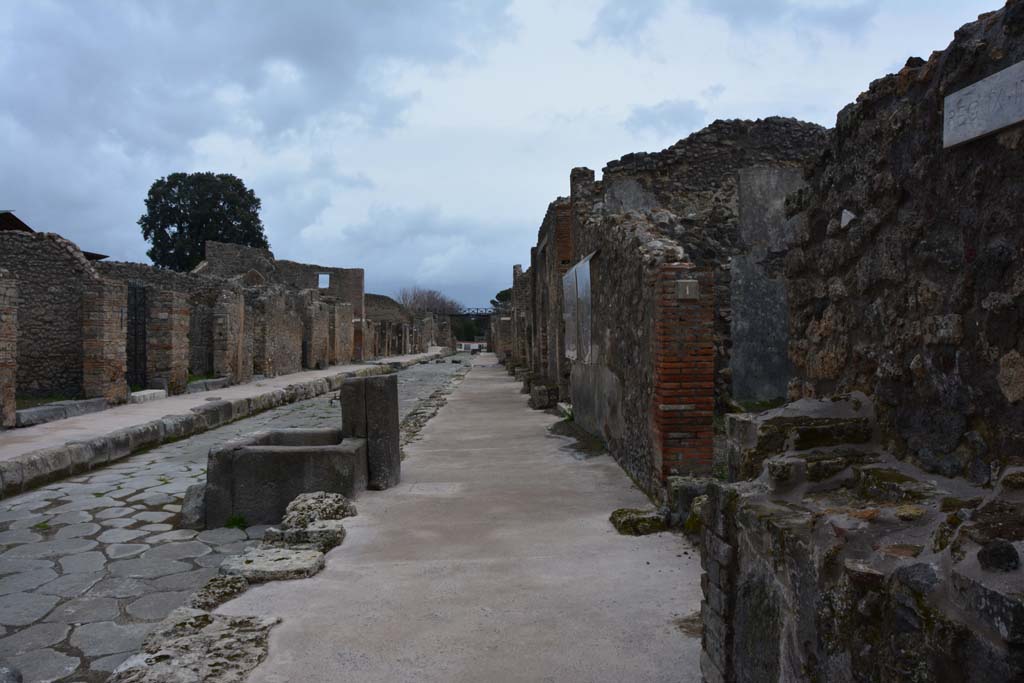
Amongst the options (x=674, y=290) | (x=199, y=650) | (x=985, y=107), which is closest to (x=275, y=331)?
(x=674, y=290)

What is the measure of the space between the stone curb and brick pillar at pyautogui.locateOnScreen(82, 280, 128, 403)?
5.64 feet

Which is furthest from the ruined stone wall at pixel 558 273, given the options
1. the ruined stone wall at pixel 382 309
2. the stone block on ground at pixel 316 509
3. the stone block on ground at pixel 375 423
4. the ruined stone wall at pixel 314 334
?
the ruined stone wall at pixel 382 309

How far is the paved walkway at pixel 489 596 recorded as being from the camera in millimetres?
2752

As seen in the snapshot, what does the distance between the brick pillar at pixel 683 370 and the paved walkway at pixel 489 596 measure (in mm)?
561

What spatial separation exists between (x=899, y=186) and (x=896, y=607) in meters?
1.36

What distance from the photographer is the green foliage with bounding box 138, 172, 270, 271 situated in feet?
141

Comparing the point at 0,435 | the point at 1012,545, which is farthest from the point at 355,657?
the point at 0,435

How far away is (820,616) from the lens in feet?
5.54

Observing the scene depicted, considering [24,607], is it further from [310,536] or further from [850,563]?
[850,563]

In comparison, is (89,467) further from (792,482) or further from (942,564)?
(942,564)

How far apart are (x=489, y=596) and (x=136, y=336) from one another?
13207 millimetres

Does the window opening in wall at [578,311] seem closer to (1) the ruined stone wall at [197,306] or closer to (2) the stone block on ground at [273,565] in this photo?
(2) the stone block on ground at [273,565]

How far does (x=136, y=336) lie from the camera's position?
564 inches

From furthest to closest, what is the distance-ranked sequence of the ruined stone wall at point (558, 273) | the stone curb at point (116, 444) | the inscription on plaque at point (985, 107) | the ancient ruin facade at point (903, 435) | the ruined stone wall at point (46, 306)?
the ruined stone wall at point (46, 306)
the ruined stone wall at point (558, 273)
the stone curb at point (116, 444)
the inscription on plaque at point (985, 107)
the ancient ruin facade at point (903, 435)
